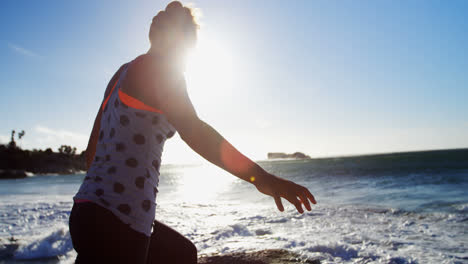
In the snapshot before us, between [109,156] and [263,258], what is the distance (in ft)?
9.56

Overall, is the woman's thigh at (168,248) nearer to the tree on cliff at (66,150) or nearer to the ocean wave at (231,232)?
the ocean wave at (231,232)

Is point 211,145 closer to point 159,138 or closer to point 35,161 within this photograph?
point 159,138

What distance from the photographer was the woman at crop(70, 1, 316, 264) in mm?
1185

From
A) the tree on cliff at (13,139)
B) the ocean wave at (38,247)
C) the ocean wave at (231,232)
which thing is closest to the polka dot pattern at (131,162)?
the ocean wave at (38,247)

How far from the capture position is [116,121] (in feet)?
4.26

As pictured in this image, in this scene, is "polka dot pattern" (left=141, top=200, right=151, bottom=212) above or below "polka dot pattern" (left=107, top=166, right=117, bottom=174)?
below

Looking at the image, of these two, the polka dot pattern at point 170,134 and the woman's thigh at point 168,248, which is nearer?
the polka dot pattern at point 170,134

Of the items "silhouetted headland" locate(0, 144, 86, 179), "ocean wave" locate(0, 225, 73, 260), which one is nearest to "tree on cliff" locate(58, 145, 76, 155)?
"silhouetted headland" locate(0, 144, 86, 179)

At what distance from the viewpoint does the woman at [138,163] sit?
118cm

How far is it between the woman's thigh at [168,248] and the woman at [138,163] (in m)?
0.37

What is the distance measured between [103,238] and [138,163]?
318mm

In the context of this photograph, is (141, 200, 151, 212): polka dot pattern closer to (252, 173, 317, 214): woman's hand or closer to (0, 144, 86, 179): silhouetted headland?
(252, 173, 317, 214): woman's hand

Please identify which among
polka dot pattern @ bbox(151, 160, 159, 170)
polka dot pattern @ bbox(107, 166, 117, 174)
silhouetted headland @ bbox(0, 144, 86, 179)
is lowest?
silhouetted headland @ bbox(0, 144, 86, 179)

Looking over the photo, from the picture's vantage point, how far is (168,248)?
1.68 m
